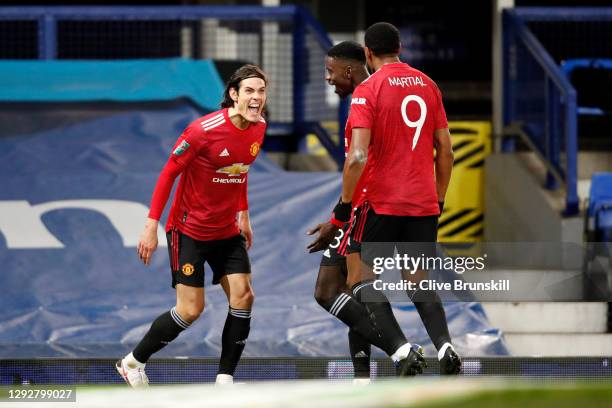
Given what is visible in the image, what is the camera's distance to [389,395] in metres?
3.83

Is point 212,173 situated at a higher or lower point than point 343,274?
higher

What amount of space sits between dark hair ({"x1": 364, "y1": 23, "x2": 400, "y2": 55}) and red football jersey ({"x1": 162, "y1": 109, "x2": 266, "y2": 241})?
1.03m

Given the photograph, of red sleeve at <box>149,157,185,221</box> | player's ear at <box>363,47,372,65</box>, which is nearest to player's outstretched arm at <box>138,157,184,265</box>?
red sleeve at <box>149,157,185,221</box>

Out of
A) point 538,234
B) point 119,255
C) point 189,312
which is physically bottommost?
point 538,234

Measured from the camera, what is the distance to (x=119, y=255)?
35.8 ft

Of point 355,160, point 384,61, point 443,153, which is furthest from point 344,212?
point 384,61

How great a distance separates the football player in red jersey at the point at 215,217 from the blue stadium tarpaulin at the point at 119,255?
5.81 ft

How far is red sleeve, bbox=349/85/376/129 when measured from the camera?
23.5ft

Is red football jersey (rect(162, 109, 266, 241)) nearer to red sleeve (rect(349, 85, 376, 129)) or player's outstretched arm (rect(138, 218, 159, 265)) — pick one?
player's outstretched arm (rect(138, 218, 159, 265))

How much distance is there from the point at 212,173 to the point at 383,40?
1.37 meters

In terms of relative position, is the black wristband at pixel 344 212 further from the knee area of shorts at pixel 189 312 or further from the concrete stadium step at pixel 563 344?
the concrete stadium step at pixel 563 344

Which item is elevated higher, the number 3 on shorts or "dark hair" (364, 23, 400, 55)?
"dark hair" (364, 23, 400, 55)

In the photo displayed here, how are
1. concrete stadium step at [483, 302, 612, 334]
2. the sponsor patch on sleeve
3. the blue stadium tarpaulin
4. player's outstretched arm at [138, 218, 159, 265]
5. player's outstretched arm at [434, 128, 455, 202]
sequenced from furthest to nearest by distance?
concrete stadium step at [483, 302, 612, 334], the blue stadium tarpaulin, the sponsor patch on sleeve, player's outstretched arm at [138, 218, 159, 265], player's outstretched arm at [434, 128, 455, 202]

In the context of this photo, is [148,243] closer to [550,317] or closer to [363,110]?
[363,110]
